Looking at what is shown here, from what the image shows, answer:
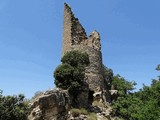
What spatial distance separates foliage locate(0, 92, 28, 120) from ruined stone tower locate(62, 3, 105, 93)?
12829 millimetres

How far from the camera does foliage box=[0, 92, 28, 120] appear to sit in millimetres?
29562

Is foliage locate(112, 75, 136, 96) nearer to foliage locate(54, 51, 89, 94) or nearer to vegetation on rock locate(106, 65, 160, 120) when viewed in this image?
vegetation on rock locate(106, 65, 160, 120)

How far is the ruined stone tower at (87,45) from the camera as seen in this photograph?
4357 centimetres

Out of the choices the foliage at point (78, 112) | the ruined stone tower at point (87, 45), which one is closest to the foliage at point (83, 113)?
the foliage at point (78, 112)

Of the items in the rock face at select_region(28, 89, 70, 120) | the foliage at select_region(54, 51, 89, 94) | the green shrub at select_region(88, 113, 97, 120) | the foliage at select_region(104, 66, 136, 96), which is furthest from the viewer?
the foliage at select_region(104, 66, 136, 96)

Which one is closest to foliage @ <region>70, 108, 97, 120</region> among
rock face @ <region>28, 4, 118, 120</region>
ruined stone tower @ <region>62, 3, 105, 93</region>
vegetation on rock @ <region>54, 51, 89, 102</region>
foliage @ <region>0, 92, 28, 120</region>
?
rock face @ <region>28, 4, 118, 120</region>

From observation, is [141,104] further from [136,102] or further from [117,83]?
[117,83]

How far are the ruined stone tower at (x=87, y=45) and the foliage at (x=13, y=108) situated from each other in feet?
42.1

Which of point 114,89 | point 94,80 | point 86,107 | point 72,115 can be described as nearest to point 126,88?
point 114,89

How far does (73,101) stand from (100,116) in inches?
146

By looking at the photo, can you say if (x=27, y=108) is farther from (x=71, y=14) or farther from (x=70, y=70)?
(x=71, y=14)

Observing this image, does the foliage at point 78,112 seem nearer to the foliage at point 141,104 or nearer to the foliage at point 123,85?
the foliage at point 141,104

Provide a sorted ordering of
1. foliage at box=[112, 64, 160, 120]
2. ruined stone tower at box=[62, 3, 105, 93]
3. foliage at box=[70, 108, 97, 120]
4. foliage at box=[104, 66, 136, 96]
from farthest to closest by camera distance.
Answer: foliage at box=[104, 66, 136, 96], ruined stone tower at box=[62, 3, 105, 93], foliage at box=[70, 108, 97, 120], foliage at box=[112, 64, 160, 120]

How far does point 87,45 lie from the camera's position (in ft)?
152
